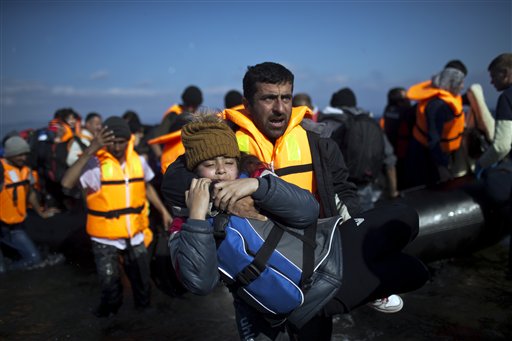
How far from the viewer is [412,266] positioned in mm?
2340

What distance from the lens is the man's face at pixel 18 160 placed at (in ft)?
21.7

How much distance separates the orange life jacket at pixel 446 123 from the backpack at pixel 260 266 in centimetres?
474

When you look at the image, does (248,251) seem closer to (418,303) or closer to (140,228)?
(140,228)

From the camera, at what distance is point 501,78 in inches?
180

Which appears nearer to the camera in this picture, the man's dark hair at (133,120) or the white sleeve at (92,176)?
the white sleeve at (92,176)

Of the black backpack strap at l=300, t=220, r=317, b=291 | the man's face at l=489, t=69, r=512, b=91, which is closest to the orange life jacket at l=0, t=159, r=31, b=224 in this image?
the black backpack strap at l=300, t=220, r=317, b=291

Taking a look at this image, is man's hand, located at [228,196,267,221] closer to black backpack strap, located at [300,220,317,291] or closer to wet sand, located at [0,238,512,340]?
black backpack strap, located at [300,220,317,291]

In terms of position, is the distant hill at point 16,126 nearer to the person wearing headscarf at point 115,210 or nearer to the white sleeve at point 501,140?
the person wearing headscarf at point 115,210

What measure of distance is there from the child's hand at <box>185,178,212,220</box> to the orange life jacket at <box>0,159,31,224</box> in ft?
18.6

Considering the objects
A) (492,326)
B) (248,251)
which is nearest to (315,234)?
(248,251)

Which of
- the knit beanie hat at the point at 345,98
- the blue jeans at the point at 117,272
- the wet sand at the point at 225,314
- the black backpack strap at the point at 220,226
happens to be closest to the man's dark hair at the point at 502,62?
the knit beanie hat at the point at 345,98

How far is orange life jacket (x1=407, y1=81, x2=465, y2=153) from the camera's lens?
5.90m

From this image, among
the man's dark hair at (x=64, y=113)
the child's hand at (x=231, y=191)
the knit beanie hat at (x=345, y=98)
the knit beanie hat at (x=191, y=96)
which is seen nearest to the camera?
the child's hand at (x=231, y=191)

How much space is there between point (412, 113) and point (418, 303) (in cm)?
352
